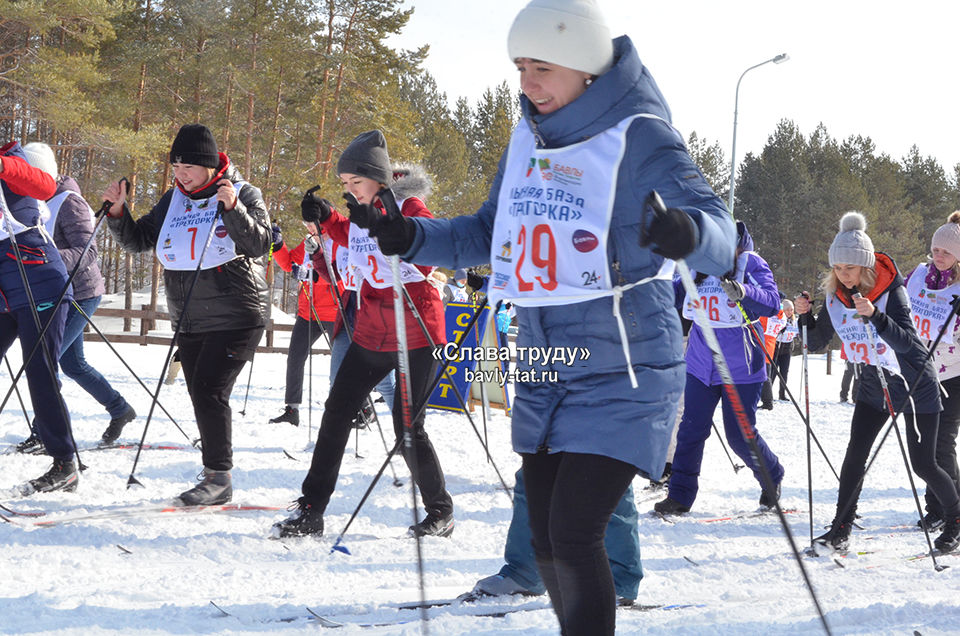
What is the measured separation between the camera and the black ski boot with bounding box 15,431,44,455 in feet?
18.3

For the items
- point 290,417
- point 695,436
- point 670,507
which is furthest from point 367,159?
point 290,417

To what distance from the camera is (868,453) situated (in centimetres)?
465

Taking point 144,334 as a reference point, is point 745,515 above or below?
above

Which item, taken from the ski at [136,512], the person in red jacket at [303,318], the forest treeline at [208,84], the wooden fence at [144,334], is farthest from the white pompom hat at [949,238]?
the forest treeline at [208,84]

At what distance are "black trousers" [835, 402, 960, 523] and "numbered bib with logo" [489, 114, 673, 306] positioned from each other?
3.03 meters

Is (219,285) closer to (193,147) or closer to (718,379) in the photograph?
(193,147)

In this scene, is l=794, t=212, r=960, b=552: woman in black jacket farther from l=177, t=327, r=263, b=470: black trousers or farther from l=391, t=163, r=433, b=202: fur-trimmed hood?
l=177, t=327, r=263, b=470: black trousers

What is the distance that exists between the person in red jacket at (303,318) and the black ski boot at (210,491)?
2806 mm

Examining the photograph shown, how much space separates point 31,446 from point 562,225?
16.3ft

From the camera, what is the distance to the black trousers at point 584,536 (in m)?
1.96

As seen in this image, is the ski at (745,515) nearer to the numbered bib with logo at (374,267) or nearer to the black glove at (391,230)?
the numbered bib with logo at (374,267)

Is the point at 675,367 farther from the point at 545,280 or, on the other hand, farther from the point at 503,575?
the point at 503,575

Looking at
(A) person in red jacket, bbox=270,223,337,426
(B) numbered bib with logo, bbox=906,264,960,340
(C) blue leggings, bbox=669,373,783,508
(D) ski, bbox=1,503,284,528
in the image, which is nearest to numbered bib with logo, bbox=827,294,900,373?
(C) blue leggings, bbox=669,373,783,508

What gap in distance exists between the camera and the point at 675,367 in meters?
2.17
